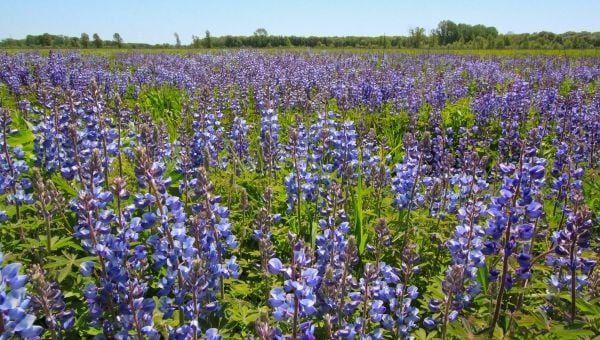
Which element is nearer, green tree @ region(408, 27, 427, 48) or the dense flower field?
the dense flower field

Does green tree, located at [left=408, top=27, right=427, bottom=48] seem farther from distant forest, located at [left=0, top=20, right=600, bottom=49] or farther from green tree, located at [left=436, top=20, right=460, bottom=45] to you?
green tree, located at [left=436, top=20, right=460, bottom=45]

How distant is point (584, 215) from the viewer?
223 cm

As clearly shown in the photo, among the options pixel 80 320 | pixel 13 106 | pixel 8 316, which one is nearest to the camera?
pixel 8 316

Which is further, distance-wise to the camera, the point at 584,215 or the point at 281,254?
the point at 281,254

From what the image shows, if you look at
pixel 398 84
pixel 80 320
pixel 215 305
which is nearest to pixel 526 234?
pixel 215 305

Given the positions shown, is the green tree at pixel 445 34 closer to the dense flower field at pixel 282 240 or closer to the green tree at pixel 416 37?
the green tree at pixel 416 37

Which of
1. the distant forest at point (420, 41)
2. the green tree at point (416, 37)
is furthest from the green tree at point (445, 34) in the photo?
the green tree at point (416, 37)

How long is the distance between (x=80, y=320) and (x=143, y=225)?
2.44 feet

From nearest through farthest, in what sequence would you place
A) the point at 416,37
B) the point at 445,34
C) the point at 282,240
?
the point at 282,240
the point at 416,37
the point at 445,34

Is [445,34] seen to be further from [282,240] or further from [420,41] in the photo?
[282,240]

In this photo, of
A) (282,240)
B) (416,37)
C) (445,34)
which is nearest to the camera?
(282,240)

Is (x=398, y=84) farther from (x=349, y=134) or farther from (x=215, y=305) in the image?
(x=215, y=305)

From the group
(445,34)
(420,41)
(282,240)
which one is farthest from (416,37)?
(282,240)

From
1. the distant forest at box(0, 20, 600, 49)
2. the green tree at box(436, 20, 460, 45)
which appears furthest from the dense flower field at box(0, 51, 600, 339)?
the green tree at box(436, 20, 460, 45)
